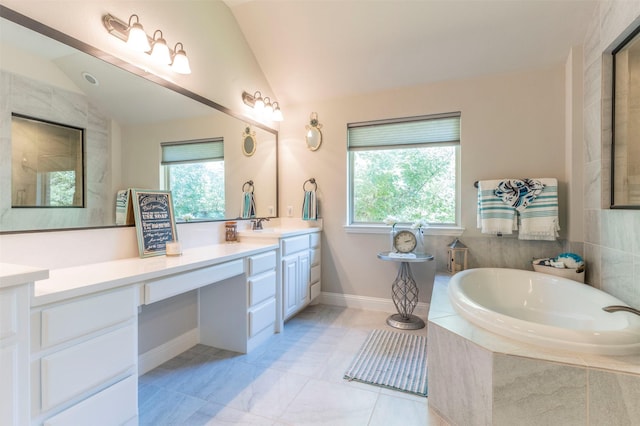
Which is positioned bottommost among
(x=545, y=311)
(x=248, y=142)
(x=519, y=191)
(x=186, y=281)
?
(x=545, y=311)

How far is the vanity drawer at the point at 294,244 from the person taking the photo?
2.63 meters

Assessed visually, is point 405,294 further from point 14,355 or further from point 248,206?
point 14,355

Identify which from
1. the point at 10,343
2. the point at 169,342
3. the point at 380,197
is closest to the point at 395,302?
the point at 380,197

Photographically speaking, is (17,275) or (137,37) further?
(137,37)

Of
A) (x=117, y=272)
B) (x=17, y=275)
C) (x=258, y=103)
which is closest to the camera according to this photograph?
(x=17, y=275)

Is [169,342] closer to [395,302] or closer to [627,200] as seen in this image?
[395,302]

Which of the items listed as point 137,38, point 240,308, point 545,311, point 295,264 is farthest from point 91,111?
point 545,311

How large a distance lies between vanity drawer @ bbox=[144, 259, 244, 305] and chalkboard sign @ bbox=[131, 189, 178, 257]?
381mm

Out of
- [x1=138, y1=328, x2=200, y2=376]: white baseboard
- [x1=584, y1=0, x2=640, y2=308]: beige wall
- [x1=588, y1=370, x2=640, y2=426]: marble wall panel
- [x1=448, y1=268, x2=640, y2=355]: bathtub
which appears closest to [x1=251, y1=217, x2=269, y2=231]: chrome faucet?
[x1=138, y1=328, x2=200, y2=376]: white baseboard

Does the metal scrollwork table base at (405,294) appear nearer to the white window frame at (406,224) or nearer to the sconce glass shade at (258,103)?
the white window frame at (406,224)

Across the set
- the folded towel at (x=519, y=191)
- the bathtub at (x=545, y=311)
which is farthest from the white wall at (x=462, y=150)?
the bathtub at (x=545, y=311)

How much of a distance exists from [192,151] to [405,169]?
2.06m

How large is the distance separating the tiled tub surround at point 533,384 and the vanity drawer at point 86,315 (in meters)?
1.54

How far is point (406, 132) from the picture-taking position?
3053 millimetres
